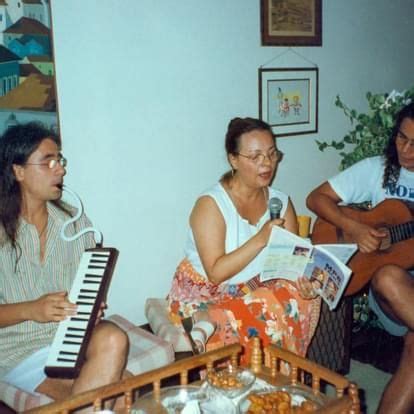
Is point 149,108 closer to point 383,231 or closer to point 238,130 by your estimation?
point 238,130

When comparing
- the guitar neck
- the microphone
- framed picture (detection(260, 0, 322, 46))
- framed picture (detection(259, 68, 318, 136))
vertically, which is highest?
framed picture (detection(260, 0, 322, 46))

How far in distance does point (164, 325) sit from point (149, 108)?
1.01 metres

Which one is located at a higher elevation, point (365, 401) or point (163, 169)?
point (163, 169)

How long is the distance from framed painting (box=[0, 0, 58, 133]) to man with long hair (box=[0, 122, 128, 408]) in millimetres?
119

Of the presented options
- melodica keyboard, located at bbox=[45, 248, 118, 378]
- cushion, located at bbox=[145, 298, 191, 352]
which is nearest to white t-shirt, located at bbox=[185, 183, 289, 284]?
cushion, located at bbox=[145, 298, 191, 352]

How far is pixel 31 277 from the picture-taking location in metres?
2.05

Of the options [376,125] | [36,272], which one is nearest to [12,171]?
[36,272]

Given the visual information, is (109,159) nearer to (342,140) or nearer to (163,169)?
(163,169)

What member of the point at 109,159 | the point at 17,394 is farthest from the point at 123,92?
the point at 17,394

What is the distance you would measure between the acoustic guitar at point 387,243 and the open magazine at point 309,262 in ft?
1.34

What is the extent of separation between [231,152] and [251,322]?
75cm

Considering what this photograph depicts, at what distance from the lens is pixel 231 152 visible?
2445 mm

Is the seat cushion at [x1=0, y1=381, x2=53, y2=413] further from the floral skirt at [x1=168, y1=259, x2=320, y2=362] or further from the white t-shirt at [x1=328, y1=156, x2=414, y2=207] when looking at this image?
the white t-shirt at [x1=328, y1=156, x2=414, y2=207]

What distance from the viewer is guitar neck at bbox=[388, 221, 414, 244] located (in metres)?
2.48
